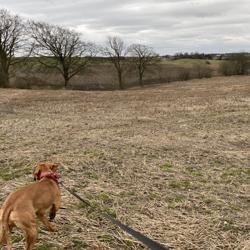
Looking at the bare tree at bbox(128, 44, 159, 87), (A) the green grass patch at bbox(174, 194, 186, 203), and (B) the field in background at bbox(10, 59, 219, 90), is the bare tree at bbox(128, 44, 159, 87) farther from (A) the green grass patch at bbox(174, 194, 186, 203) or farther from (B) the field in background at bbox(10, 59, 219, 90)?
(A) the green grass patch at bbox(174, 194, 186, 203)

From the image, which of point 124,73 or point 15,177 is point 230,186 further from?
point 124,73

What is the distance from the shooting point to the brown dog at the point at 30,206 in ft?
13.4

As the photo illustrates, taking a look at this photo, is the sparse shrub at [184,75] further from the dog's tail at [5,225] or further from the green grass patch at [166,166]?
the dog's tail at [5,225]

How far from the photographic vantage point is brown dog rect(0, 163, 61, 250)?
408cm

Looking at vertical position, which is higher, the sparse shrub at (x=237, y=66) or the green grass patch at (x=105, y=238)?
the sparse shrub at (x=237, y=66)

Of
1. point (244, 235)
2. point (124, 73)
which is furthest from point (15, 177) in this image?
point (124, 73)

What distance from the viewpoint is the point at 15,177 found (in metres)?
7.70

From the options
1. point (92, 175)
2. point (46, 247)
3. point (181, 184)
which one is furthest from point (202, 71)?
point (46, 247)

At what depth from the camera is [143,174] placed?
7996 millimetres

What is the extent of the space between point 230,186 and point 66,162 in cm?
327

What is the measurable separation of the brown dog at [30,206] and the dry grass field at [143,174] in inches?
22.6

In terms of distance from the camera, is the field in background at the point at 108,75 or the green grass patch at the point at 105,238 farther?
the field in background at the point at 108,75

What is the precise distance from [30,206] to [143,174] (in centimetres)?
393

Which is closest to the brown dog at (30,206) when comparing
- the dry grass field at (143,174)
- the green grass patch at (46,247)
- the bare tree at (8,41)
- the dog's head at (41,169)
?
the dog's head at (41,169)
